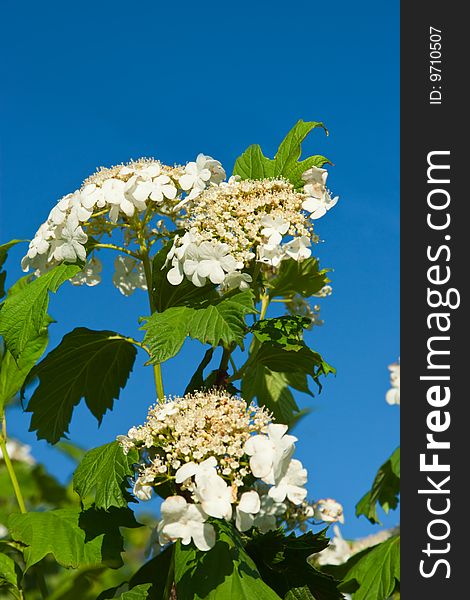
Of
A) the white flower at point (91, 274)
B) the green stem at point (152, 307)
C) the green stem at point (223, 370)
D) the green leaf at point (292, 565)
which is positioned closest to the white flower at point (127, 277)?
the white flower at point (91, 274)

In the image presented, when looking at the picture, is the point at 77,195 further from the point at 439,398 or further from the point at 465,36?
the point at 465,36

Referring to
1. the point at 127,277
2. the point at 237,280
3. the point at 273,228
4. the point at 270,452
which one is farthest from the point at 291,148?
the point at 270,452

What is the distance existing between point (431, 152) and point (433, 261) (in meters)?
0.35

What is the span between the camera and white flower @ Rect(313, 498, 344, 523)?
114 inches

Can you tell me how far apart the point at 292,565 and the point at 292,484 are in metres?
0.35

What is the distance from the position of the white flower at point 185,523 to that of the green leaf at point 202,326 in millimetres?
318

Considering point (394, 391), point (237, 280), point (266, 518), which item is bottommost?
point (266, 518)

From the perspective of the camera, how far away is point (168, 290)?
2.44 m

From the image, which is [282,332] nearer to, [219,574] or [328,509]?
[219,574]

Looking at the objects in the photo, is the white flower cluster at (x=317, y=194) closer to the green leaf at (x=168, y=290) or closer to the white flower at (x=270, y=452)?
the green leaf at (x=168, y=290)

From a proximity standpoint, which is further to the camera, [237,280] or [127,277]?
[127,277]

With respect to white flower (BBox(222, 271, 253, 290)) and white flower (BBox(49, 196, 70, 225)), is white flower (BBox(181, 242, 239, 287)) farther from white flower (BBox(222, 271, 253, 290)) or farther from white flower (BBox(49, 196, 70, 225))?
white flower (BBox(49, 196, 70, 225))

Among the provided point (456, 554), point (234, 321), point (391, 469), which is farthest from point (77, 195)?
point (391, 469)

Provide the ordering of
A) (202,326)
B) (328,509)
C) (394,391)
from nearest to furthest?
(202,326), (328,509), (394,391)
